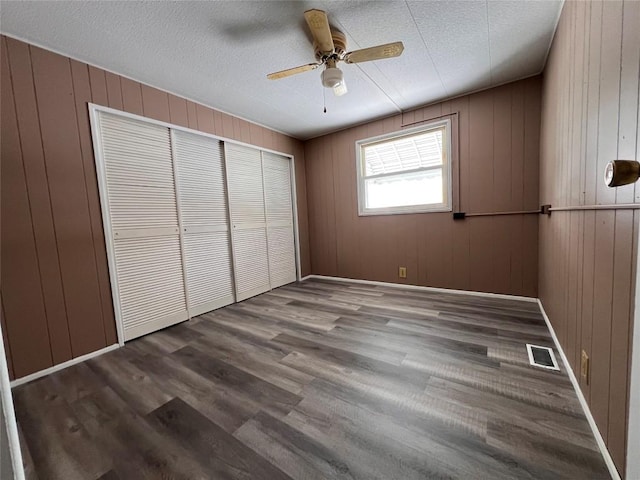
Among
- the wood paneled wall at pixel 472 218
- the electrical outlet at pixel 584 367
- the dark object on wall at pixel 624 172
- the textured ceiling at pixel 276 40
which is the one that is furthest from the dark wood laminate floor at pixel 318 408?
the textured ceiling at pixel 276 40

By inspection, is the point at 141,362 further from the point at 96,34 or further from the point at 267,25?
the point at 267,25

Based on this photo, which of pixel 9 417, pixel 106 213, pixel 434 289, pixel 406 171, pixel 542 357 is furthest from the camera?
pixel 406 171

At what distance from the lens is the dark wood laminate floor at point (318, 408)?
3.51 feet

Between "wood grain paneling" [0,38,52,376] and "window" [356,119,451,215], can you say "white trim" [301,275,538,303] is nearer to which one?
"window" [356,119,451,215]

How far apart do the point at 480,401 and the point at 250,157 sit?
3.44 metres

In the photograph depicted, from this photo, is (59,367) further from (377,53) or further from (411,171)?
(411,171)

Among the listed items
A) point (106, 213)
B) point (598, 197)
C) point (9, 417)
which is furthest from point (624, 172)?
point (106, 213)

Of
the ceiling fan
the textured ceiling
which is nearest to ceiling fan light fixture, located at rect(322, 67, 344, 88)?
the ceiling fan

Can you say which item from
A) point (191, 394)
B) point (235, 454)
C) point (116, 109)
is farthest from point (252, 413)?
point (116, 109)

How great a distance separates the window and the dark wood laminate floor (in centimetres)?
163

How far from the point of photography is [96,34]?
175 cm

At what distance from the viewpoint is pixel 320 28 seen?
1567 millimetres

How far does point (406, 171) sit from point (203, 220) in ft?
8.73

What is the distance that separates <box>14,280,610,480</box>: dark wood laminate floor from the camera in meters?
1.07
